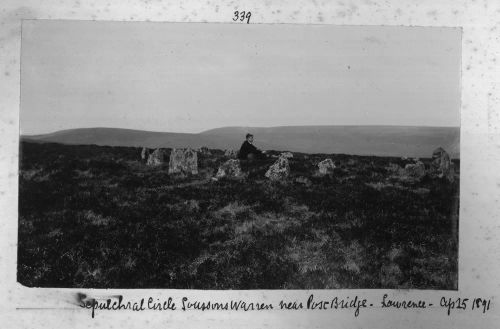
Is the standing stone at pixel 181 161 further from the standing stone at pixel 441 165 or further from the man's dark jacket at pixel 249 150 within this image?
the standing stone at pixel 441 165

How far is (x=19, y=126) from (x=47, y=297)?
1541 millimetres

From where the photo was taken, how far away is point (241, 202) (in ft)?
13.5

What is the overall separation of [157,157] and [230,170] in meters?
0.67

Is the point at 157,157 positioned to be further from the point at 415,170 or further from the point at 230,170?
the point at 415,170

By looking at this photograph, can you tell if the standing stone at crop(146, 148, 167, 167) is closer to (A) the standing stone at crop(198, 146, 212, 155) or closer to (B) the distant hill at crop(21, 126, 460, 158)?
(B) the distant hill at crop(21, 126, 460, 158)

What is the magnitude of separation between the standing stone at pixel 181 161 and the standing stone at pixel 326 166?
1.12 m

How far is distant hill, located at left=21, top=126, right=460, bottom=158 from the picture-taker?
4098 mm

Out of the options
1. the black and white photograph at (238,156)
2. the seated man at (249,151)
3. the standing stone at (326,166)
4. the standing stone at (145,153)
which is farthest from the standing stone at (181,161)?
the standing stone at (326,166)

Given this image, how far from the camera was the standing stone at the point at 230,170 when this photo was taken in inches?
161

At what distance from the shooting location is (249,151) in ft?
13.5

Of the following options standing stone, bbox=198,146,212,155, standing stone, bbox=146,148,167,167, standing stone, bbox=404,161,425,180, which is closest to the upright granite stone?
standing stone, bbox=198,146,212,155

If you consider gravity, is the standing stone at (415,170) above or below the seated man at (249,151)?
below

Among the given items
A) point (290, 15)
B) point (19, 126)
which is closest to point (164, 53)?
point (290, 15)

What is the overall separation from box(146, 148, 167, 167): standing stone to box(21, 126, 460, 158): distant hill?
0.18ft
